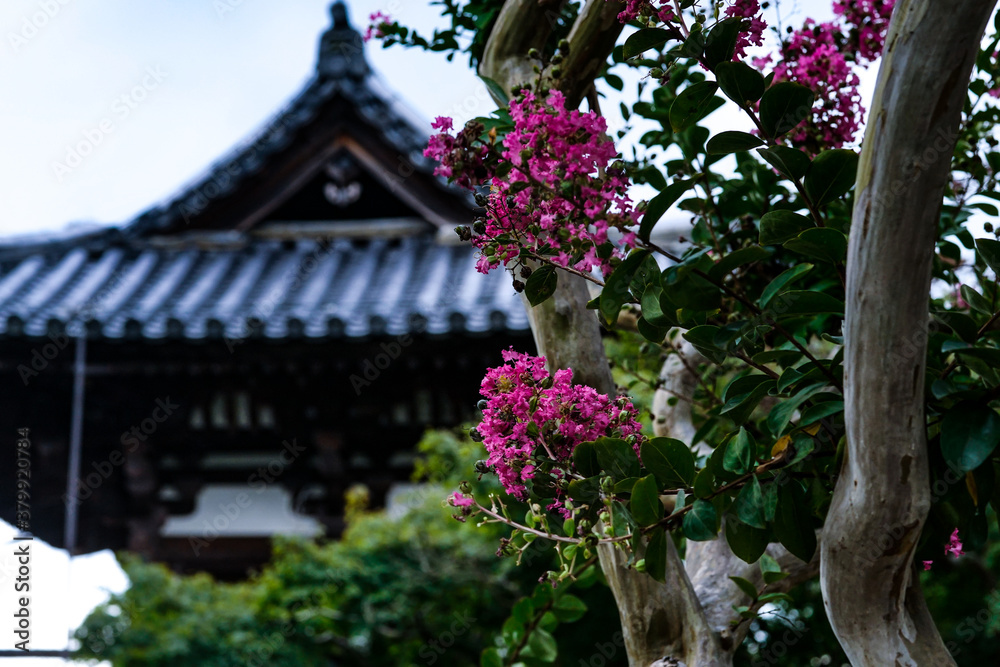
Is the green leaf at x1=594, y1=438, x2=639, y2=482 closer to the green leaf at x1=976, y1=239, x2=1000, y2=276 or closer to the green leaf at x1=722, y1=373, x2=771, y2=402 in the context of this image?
the green leaf at x1=722, y1=373, x2=771, y2=402

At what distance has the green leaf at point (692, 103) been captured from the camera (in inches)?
41.8

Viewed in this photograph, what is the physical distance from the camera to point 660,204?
1.02m

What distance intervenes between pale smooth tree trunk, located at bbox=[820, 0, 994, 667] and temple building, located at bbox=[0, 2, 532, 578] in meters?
2.98

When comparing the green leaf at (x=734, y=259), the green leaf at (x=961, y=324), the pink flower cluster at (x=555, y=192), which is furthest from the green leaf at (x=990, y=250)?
the pink flower cluster at (x=555, y=192)

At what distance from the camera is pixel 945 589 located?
→ 3600 millimetres

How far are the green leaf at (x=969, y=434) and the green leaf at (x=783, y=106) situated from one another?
0.36 meters

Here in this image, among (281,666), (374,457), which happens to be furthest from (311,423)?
(281,666)

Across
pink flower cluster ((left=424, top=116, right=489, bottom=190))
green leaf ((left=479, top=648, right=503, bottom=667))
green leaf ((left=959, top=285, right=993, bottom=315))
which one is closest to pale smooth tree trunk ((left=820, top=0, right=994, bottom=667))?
green leaf ((left=959, top=285, right=993, bottom=315))

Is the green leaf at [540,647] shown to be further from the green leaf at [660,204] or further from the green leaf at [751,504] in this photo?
the green leaf at [660,204]

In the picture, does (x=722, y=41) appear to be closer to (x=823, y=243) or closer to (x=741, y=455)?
(x=823, y=243)

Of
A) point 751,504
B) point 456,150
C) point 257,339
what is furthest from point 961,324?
point 257,339

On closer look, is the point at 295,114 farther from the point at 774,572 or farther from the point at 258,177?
the point at 774,572

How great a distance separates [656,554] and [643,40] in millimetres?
604

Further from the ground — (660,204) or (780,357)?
(660,204)
